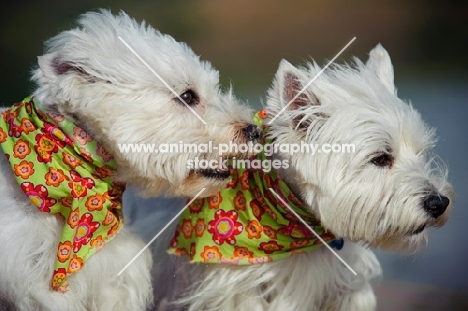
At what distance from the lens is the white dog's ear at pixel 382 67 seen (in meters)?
2.71

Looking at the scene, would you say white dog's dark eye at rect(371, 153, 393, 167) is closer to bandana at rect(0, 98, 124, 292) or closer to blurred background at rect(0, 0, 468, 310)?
bandana at rect(0, 98, 124, 292)

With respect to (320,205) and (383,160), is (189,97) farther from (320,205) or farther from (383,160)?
(383,160)

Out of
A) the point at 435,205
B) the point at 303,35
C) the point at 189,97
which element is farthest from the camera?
the point at 303,35

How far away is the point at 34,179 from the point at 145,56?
0.58 meters

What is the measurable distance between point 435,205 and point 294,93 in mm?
630

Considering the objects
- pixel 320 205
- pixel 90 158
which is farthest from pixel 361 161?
pixel 90 158

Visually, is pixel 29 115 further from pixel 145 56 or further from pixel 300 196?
pixel 300 196

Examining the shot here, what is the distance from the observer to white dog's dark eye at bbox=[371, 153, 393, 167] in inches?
97.3

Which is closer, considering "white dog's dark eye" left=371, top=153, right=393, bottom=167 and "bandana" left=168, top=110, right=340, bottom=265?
"white dog's dark eye" left=371, top=153, right=393, bottom=167

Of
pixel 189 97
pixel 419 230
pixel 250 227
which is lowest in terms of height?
pixel 250 227

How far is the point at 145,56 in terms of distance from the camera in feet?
8.34

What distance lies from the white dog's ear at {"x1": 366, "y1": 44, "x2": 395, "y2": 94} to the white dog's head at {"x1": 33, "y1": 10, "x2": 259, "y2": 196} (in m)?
0.53

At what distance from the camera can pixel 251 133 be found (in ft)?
8.40

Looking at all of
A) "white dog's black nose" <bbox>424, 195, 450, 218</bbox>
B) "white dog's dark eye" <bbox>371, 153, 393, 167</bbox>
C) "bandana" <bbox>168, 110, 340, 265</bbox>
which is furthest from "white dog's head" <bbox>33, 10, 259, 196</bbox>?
"white dog's black nose" <bbox>424, 195, 450, 218</bbox>
